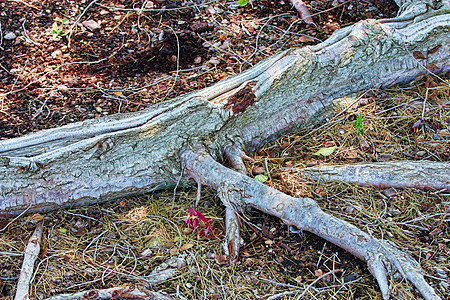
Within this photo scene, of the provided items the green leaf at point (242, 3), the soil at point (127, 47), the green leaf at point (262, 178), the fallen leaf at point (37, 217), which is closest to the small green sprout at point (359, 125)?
the green leaf at point (262, 178)

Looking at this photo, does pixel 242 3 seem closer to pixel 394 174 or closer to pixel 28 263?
pixel 394 174

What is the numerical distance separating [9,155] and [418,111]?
3.25 metres

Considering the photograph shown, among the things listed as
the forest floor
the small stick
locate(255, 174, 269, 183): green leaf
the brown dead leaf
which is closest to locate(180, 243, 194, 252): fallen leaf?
the forest floor

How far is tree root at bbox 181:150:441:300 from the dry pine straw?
9 cm

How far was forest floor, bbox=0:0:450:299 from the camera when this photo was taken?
8.46ft

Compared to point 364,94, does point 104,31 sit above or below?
above

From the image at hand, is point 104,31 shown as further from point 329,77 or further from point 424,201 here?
point 424,201

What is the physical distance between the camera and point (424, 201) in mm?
2891

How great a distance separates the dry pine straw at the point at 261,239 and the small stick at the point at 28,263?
0.16ft

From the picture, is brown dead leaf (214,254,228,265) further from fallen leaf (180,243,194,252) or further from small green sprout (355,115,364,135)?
small green sprout (355,115,364,135)

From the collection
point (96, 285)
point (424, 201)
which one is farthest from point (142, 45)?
point (424, 201)

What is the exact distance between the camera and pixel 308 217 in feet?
8.72

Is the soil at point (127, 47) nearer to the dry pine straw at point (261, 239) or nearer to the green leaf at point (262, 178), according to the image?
the dry pine straw at point (261, 239)

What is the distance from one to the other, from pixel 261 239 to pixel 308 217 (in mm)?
354
